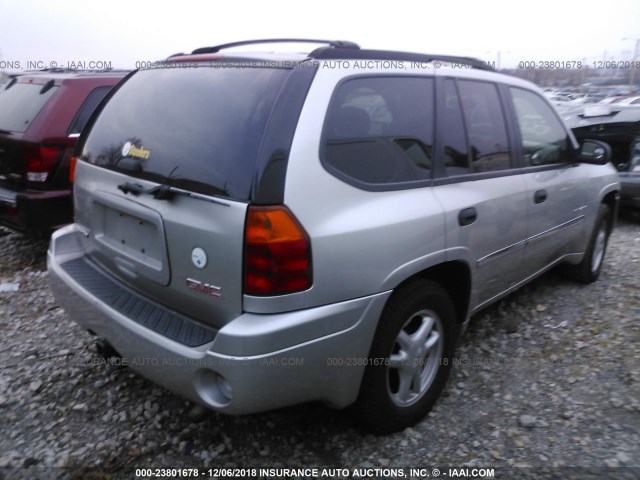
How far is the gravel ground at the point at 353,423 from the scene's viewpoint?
2410 mm

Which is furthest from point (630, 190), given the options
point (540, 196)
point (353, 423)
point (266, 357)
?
point (266, 357)

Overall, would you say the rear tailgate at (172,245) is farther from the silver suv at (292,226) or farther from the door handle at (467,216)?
the door handle at (467,216)

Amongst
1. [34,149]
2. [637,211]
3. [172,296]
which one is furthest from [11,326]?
[637,211]

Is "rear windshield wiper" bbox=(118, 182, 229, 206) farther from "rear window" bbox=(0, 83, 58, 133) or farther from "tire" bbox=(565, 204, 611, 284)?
"tire" bbox=(565, 204, 611, 284)

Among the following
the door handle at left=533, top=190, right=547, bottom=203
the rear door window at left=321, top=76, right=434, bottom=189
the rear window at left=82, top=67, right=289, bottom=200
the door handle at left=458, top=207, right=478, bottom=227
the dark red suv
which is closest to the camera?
the rear window at left=82, top=67, right=289, bottom=200

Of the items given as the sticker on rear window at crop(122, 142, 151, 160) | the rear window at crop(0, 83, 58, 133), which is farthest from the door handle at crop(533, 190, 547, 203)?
the rear window at crop(0, 83, 58, 133)

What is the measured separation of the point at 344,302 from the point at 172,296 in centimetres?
75

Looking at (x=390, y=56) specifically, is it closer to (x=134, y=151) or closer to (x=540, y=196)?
(x=134, y=151)

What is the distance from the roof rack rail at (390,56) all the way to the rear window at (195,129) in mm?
247

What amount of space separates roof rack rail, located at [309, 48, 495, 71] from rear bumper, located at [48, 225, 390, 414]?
1.06m

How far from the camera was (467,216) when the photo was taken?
8.61ft

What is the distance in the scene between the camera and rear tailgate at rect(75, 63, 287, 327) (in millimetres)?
1976

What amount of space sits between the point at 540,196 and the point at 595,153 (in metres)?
1.01

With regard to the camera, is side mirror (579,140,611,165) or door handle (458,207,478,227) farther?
side mirror (579,140,611,165)
